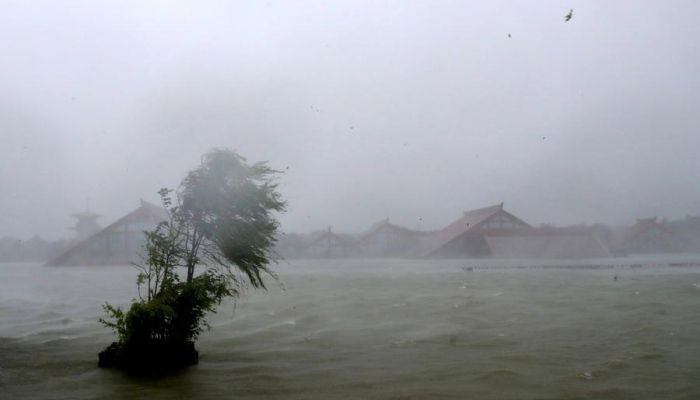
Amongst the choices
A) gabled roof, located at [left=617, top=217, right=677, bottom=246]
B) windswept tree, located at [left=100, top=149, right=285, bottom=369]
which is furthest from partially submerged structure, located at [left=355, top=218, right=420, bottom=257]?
windswept tree, located at [left=100, top=149, right=285, bottom=369]

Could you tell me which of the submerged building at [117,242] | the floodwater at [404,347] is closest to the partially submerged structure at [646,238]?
the floodwater at [404,347]

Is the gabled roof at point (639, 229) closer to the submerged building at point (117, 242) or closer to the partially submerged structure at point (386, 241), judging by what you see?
the partially submerged structure at point (386, 241)

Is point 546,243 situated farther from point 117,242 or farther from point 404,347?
point 404,347

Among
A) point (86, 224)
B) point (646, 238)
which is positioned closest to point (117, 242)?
point (86, 224)

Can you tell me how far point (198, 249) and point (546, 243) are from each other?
44.8 meters

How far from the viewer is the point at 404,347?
40.9ft

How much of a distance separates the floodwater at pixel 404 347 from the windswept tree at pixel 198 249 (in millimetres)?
582

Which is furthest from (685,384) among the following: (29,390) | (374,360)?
(29,390)

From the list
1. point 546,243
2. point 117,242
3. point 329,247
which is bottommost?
point 546,243

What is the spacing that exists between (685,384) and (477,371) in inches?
123

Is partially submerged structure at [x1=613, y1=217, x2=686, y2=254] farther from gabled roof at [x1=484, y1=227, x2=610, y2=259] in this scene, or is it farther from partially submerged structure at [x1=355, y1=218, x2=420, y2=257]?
partially submerged structure at [x1=355, y1=218, x2=420, y2=257]

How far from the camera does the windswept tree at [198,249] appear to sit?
1050cm

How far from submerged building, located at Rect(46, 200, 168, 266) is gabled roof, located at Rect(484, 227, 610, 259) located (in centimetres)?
2800

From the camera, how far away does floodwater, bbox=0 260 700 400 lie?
8.96 meters
